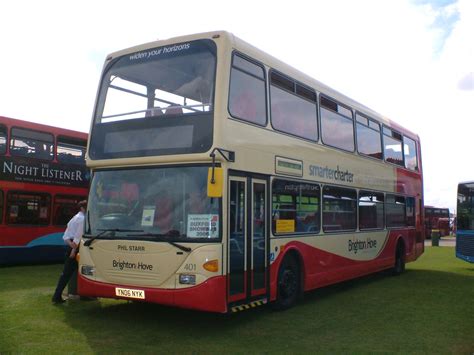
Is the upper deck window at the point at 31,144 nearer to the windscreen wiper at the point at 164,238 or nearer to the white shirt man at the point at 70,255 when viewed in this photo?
the white shirt man at the point at 70,255

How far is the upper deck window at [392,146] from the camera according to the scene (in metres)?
14.2

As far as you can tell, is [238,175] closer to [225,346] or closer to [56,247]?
[225,346]

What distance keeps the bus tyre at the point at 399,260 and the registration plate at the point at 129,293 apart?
950cm

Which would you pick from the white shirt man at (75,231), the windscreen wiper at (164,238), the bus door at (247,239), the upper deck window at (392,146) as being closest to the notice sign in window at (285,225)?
the bus door at (247,239)

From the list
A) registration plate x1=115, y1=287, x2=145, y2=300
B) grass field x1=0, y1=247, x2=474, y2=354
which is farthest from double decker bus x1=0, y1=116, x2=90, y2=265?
registration plate x1=115, y1=287, x2=145, y2=300

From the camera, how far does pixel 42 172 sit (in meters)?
15.5

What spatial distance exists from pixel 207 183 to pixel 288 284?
3011mm

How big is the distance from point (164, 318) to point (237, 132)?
3.11 meters

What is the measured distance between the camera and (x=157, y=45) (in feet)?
27.4

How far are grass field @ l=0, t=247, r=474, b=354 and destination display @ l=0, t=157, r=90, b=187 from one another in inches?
178

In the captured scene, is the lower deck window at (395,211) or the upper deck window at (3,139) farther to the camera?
the upper deck window at (3,139)

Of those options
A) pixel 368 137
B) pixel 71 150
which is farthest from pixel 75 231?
pixel 71 150

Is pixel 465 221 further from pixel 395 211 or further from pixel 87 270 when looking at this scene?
pixel 87 270

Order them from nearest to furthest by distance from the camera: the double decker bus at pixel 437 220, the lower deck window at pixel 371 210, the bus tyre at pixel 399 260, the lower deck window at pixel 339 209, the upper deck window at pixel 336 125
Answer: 1. the lower deck window at pixel 339 209
2. the upper deck window at pixel 336 125
3. the lower deck window at pixel 371 210
4. the bus tyre at pixel 399 260
5. the double decker bus at pixel 437 220
